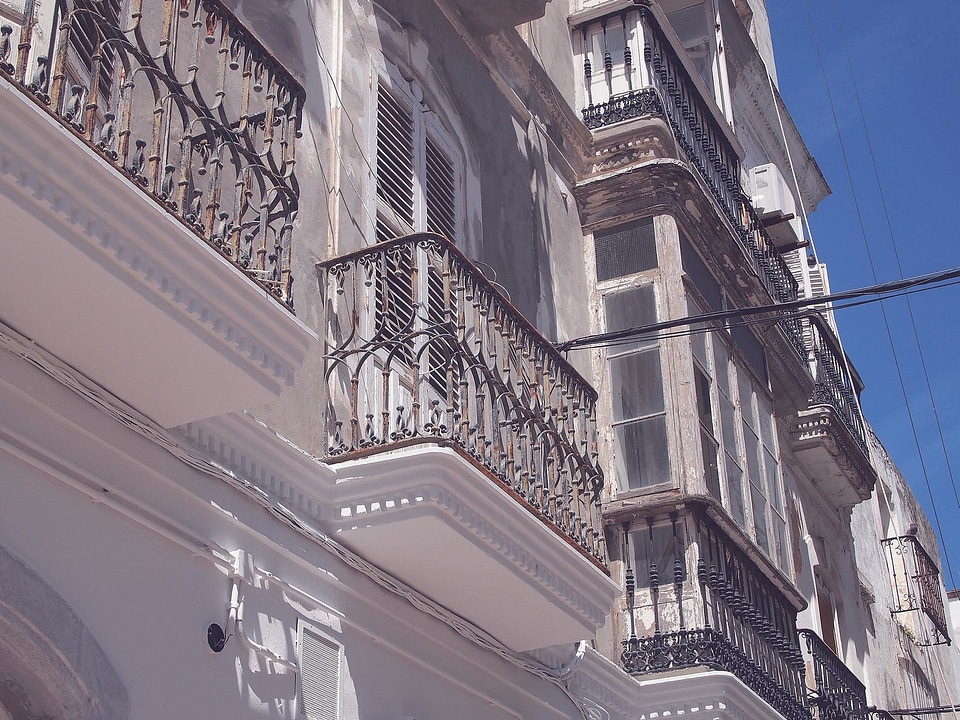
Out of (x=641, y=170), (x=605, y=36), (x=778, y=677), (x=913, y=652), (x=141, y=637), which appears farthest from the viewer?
(x=913, y=652)

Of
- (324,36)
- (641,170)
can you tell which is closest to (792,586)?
(641,170)

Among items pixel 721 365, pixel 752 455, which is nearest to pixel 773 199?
pixel 752 455

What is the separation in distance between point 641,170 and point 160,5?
5.23m

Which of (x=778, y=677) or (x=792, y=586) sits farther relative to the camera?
(x=792, y=586)

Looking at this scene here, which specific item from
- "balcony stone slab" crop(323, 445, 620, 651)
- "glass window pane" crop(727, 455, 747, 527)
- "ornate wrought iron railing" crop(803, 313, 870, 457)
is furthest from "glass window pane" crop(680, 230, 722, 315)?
"balcony stone slab" crop(323, 445, 620, 651)

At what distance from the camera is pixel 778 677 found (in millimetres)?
10234

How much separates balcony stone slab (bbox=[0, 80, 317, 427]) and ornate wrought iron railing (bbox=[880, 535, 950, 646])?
47.9 ft

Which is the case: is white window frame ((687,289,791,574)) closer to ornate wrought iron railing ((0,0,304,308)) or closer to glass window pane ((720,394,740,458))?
glass window pane ((720,394,740,458))

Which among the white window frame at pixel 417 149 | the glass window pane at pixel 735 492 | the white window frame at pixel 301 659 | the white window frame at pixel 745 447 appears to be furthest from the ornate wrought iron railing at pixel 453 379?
the glass window pane at pixel 735 492

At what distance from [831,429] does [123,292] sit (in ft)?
34.4

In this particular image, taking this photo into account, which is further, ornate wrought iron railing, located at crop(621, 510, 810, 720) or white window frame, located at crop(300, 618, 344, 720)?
ornate wrought iron railing, located at crop(621, 510, 810, 720)

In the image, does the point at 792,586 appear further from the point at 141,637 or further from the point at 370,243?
the point at 141,637

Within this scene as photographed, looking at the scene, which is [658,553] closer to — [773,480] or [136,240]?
[773,480]

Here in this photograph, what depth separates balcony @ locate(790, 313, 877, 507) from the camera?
1427 centimetres
